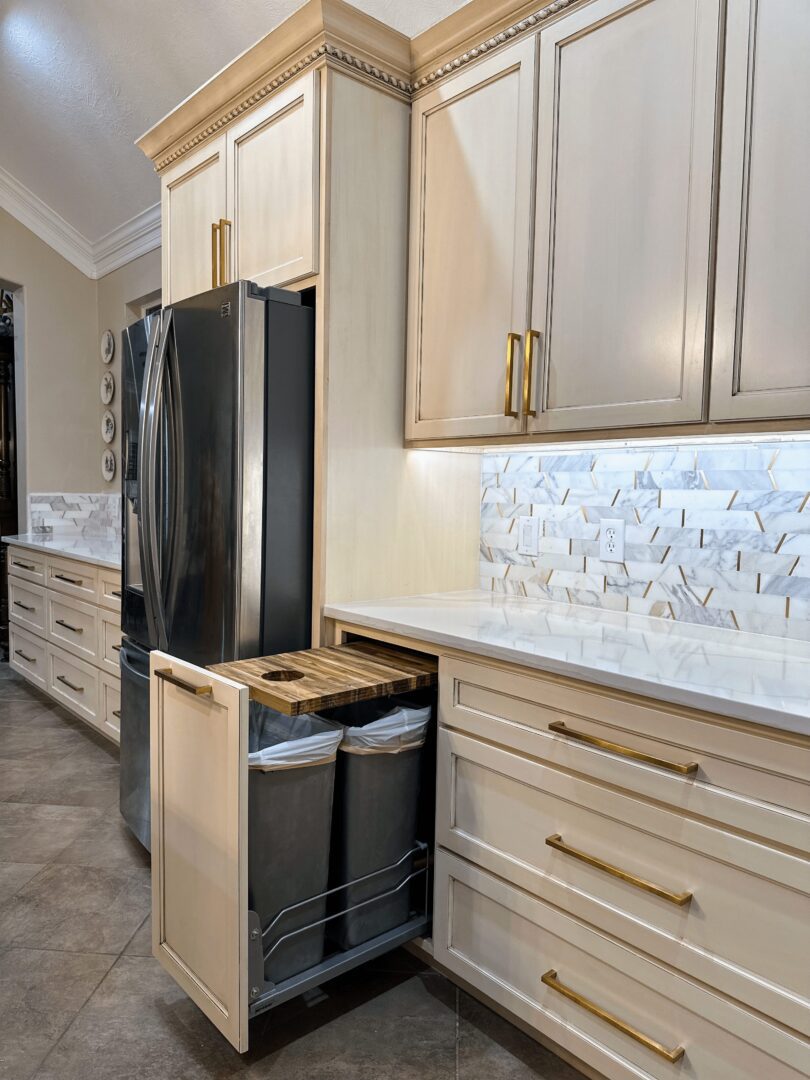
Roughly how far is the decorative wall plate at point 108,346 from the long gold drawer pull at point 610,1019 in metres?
4.52

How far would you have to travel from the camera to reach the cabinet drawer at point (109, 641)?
316 cm

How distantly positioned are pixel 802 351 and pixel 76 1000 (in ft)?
6.79

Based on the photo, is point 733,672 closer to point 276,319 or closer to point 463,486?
point 463,486

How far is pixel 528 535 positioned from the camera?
7.52 ft

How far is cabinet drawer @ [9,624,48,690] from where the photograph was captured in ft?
13.1

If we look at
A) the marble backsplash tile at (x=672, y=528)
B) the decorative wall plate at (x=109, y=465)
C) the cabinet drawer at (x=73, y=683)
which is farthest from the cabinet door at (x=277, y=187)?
the decorative wall plate at (x=109, y=465)

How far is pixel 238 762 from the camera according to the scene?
1.39m

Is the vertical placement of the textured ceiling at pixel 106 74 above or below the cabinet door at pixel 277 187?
above

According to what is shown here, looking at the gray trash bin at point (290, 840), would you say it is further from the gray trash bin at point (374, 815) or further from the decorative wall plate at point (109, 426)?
the decorative wall plate at point (109, 426)

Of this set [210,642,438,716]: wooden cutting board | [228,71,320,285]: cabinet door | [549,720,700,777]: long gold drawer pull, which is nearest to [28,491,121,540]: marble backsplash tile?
[228,71,320,285]: cabinet door

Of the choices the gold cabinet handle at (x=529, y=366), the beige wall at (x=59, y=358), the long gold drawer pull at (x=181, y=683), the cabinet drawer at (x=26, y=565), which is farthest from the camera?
the beige wall at (x=59, y=358)

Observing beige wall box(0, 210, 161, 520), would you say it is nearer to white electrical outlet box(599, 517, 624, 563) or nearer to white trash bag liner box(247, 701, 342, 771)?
white trash bag liner box(247, 701, 342, 771)

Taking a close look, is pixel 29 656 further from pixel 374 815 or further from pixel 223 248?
pixel 374 815

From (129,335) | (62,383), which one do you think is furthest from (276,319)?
(62,383)
